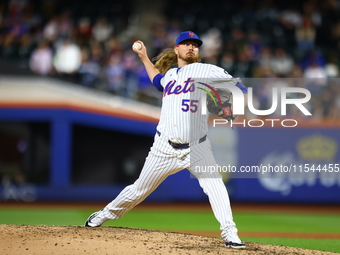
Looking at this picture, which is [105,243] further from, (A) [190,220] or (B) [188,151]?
(A) [190,220]

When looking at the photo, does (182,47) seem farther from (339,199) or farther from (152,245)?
(339,199)

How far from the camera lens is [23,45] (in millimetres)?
13453

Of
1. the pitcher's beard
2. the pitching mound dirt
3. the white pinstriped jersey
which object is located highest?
the pitcher's beard

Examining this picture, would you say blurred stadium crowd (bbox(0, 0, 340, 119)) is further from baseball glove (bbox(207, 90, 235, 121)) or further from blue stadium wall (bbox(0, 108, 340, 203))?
baseball glove (bbox(207, 90, 235, 121))

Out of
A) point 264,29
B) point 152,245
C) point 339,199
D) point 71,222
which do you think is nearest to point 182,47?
point 152,245

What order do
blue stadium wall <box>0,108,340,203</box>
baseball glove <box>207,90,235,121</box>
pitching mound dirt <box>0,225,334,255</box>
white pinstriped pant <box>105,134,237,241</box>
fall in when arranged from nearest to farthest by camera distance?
pitching mound dirt <box>0,225,334,255</box>
white pinstriped pant <box>105,134,237,241</box>
baseball glove <box>207,90,235,121</box>
blue stadium wall <box>0,108,340,203</box>

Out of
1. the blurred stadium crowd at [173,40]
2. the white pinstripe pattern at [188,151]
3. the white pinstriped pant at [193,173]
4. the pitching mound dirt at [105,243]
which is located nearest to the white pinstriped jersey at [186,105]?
the white pinstripe pattern at [188,151]

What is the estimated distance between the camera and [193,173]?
482 centimetres

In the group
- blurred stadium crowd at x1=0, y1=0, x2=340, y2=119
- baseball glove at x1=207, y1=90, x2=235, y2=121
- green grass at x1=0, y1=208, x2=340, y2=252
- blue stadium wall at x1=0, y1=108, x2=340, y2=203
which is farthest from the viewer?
blurred stadium crowd at x1=0, y1=0, x2=340, y2=119

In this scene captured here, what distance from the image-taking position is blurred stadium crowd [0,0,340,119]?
12.6m

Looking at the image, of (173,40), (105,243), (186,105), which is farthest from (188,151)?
(173,40)

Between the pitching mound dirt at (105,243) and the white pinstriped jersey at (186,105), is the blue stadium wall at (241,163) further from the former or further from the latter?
the white pinstriped jersey at (186,105)

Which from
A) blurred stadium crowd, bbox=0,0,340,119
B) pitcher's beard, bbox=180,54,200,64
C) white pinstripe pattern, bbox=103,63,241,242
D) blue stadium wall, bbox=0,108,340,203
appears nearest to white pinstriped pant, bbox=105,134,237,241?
white pinstripe pattern, bbox=103,63,241,242

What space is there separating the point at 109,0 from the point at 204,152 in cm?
1316
